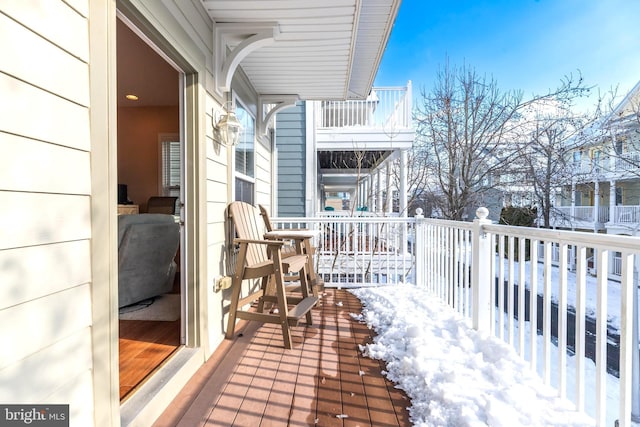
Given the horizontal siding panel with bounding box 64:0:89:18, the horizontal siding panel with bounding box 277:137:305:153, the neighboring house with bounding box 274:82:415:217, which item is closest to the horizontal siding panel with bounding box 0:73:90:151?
the horizontal siding panel with bounding box 64:0:89:18

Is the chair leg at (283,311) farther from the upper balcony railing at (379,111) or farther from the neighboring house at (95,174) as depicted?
the upper balcony railing at (379,111)

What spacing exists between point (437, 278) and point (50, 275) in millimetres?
3364

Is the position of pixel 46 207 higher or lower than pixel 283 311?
higher

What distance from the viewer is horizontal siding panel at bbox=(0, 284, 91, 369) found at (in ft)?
2.85

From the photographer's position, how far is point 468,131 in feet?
25.3

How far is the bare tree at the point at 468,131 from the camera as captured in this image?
759cm

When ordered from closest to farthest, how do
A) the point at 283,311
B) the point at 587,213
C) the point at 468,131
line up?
the point at 283,311 → the point at 468,131 → the point at 587,213

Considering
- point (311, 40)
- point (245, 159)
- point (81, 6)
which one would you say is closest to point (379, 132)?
point (245, 159)

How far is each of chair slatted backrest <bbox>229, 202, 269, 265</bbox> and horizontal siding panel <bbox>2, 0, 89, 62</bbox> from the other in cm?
159

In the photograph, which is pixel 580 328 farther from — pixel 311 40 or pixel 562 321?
pixel 311 40

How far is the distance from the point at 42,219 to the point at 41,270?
163 millimetres

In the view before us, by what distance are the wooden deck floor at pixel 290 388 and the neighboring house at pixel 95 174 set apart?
146 millimetres

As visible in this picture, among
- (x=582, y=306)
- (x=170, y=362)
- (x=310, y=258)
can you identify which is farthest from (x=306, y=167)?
(x=582, y=306)

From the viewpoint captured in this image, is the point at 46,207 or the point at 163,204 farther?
the point at 163,204
